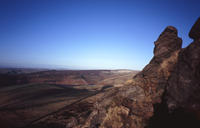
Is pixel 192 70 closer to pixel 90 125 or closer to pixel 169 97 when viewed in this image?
pixel 169 97

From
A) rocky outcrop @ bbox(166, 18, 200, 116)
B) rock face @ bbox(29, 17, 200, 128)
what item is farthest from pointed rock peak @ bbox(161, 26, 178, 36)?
rocky outcrop @ bbox(166, 18, 200, 116)

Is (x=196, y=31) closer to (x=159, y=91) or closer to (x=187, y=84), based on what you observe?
(x=187, y=84)

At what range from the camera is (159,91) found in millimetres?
6652

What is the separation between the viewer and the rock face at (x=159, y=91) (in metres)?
4.90

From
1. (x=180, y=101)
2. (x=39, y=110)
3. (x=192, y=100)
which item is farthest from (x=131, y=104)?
(x=39, y=110)

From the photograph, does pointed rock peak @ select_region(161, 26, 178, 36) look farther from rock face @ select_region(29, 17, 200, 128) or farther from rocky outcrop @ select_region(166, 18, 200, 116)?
rocky outcrop @ select_region(166, 18, 200, 116)

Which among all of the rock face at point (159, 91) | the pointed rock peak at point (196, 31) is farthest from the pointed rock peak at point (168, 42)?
the pointed rock peak at point (196, 31)

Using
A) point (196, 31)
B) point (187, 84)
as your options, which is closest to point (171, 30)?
point (196, 31)

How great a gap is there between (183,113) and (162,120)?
3.82 ft

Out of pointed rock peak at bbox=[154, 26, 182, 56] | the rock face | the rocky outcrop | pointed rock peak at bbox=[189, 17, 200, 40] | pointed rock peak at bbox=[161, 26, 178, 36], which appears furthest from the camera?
pointed rock peak at bbox=[161, 26, 178, 36]

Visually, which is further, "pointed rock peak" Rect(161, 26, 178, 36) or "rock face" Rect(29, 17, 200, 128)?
"pointed rock peak" Rect(161, 26, 178, 36)

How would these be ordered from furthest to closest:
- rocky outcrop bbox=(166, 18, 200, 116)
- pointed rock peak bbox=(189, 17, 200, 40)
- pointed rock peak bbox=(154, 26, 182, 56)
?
pointed rock peak bbox=(154, 26, 182, 56) → pointed rock peak bbox=(189, 17, 200, 40) → rocky outcrop bbox=(166, 18, 200, 116)

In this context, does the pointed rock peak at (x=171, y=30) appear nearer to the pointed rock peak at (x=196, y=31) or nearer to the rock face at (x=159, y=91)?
the rock face at (x=159, y=91)

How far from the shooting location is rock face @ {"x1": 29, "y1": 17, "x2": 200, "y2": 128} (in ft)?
16.1
